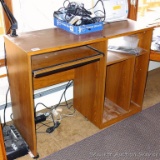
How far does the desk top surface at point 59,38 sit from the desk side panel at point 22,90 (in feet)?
0.23

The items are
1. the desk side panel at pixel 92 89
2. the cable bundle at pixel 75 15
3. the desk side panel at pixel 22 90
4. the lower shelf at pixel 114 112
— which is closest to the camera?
the desk side panel at pixel 22 90

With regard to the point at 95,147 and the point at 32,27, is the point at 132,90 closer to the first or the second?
the point at 95,147

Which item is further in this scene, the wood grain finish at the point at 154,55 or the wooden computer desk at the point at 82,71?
the wood grain finish at the point at 154,55

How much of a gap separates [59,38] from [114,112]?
942 millimetres

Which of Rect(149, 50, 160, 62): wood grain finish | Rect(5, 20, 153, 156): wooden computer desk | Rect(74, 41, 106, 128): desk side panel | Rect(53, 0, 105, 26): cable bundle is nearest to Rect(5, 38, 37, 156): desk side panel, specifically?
Rect(5, 20, 153, 156): wooden computer desk

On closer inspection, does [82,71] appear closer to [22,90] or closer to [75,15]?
[75,15]

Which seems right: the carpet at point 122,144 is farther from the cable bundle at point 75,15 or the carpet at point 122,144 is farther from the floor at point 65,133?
the cable bundle at point 75,15

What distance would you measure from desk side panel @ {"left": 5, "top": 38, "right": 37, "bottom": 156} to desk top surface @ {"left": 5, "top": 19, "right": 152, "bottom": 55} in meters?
0.07

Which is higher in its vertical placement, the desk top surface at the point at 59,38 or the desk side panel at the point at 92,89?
the desk top surface at the point at 59,38

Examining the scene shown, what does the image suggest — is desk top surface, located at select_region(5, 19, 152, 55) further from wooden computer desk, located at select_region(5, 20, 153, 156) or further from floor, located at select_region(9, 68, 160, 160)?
floor, located at select_region(9, 68, 160, 160)

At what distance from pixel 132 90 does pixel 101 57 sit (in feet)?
2.31

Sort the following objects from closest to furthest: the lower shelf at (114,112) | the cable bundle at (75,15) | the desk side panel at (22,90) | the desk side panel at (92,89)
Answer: the desk side panel at (22,90)
the cable bundle at (75,15)
the desk side panel at (92,89)
the lower shelf at (114,112)

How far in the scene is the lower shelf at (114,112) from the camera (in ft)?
7.37

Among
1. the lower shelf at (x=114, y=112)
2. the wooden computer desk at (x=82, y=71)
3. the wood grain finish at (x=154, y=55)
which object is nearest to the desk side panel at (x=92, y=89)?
the wooden computer desk at (x=82, y=71)
